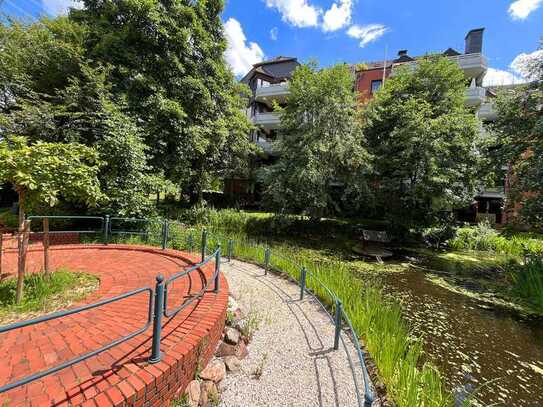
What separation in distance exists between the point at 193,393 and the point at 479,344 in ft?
17.7

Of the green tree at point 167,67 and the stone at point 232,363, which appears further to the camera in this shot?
the green tree at point 167,67

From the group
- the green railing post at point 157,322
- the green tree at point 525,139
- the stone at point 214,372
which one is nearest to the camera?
the green railing post at point 157,322

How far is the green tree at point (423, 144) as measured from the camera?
39.5 ft

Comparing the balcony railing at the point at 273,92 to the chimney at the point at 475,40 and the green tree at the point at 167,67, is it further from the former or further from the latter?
the chimney at the point at 475,40

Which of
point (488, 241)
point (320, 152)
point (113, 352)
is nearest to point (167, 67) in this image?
point (320, 152)

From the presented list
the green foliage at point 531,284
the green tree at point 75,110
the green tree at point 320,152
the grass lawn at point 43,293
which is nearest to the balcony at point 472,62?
the green tree at point 320,152

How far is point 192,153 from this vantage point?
12.5 metres

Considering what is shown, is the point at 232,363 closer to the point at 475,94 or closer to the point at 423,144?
the point at 423,144

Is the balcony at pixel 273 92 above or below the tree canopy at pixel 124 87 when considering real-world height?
above

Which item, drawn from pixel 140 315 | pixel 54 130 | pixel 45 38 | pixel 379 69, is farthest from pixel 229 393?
pixel 379 69

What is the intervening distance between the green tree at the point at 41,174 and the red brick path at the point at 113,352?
137 centimetres

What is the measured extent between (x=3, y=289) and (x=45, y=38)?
38.4 feet

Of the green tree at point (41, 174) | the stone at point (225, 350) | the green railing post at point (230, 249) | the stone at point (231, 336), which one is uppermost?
the green tree at point (41, 174)

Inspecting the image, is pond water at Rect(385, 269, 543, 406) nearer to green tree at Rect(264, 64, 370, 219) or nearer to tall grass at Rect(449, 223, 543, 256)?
green tree at Rect(264, 64, 370, 219)
